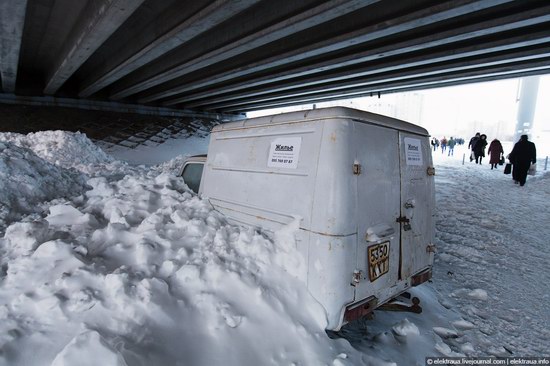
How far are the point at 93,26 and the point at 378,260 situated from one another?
34.0ft

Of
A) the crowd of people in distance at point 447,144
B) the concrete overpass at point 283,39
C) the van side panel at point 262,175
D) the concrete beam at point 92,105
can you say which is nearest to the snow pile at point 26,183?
the van side panel at point 262,175

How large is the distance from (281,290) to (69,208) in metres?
2.76

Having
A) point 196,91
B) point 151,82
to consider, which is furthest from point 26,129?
point 196,91

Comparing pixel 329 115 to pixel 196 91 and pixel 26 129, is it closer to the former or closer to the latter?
pixel 196 91

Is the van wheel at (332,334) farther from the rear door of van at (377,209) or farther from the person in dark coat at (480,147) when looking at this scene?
the person in dark coat at (480,147)

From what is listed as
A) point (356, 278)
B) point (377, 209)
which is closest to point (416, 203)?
point (377, 209)

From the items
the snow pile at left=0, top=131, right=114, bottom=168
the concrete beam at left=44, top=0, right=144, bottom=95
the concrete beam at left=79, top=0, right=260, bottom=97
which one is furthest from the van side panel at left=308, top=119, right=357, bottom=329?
the snow pile at left=0, top=131, right=114, bottom=168

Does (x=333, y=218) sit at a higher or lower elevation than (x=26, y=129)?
lower

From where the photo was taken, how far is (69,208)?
11.7ft

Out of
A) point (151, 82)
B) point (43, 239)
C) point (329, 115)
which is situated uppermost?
point (151, 82)

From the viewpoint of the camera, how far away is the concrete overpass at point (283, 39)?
8156 millimetres

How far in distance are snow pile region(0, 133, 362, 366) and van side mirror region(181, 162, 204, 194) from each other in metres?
1.29

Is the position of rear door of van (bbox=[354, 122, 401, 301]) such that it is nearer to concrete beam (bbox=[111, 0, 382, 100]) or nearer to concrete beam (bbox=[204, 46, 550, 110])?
concrete beam (bbox=[111, 0, 382, 100])

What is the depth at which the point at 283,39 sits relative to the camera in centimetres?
1161
